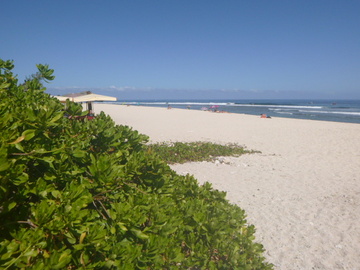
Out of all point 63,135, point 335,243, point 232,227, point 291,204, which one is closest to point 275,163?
point 291,204

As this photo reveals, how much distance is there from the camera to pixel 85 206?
4.11 ft

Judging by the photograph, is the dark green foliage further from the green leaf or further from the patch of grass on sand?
the patch of grass on sand

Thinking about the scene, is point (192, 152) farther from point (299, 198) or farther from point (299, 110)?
point (299, 110)

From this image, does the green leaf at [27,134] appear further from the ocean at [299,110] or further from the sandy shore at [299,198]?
the ocean at [299,110]

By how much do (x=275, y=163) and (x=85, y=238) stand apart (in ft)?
29.2

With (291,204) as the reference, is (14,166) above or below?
above

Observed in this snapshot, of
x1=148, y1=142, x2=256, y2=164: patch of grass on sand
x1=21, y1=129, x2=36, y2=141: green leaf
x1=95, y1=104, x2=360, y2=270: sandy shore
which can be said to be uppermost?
x1=21, y1=129, x2=36, y2=141: green leaf

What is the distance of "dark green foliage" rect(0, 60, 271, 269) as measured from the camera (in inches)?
44.9

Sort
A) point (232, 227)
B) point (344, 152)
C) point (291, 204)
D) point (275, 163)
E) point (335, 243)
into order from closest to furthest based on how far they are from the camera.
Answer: point (232, 227)
point (335, 243)
point (291, 204)
point (275, 163)
point (344, 152)

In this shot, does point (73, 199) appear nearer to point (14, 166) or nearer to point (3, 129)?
point (14, 166)

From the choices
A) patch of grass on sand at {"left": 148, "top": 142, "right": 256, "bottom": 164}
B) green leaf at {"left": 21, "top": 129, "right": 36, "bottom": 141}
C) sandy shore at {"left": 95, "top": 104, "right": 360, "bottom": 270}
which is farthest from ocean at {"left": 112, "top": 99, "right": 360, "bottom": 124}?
green leaf at {"left": 21, "top": 129, "right": 36, "bottom": 141}

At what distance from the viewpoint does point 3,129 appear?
3.96ft

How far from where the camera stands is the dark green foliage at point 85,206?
3.74 feet

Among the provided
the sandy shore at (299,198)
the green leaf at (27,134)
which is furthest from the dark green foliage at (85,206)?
the sandy shore at (299,198)
